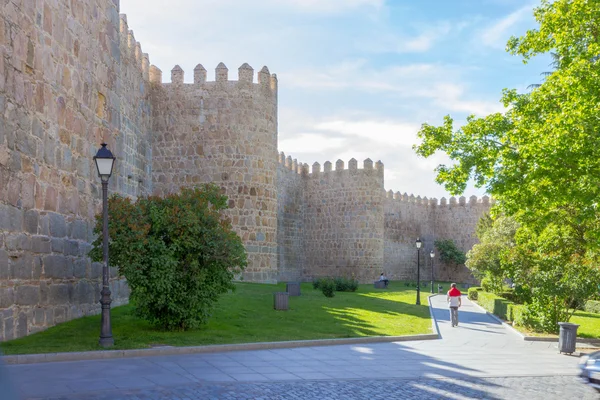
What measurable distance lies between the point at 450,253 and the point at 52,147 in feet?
141

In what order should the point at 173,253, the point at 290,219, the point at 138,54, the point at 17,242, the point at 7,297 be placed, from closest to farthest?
1. the point at 7,297
2. the point at 17,242
3. the point at 173,253
4. the point at 138,54
5. the point at 290,219

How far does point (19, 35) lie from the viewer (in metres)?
11.3

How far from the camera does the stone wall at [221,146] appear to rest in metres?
25.7

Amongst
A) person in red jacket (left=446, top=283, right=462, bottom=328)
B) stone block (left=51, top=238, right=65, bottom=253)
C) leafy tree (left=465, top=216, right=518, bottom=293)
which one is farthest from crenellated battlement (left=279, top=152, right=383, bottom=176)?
stone block (left=51, top=238, right=65, bottom=253)

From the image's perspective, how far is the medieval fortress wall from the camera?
11.4m

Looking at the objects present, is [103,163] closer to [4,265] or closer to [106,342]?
[4,265]

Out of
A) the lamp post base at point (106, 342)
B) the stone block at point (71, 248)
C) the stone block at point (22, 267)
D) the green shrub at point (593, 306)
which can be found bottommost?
the green shrub at point (593, 306)

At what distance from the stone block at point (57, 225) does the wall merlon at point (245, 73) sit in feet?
47.4

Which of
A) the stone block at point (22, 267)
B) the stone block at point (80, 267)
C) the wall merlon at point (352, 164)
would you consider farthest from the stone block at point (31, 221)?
the wall merlon at point (352, 164)

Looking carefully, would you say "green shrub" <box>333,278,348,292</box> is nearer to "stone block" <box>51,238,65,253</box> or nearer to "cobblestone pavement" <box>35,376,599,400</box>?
"stone block" <box>51,238,65,253</box>

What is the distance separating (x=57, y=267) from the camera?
12742 millimetres

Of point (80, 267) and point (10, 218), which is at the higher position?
point (10, 218)

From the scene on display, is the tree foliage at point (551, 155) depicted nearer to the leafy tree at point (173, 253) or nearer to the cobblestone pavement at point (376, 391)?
the cobblestone pavement at point (376, 391)

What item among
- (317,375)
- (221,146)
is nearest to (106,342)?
(317,375)
